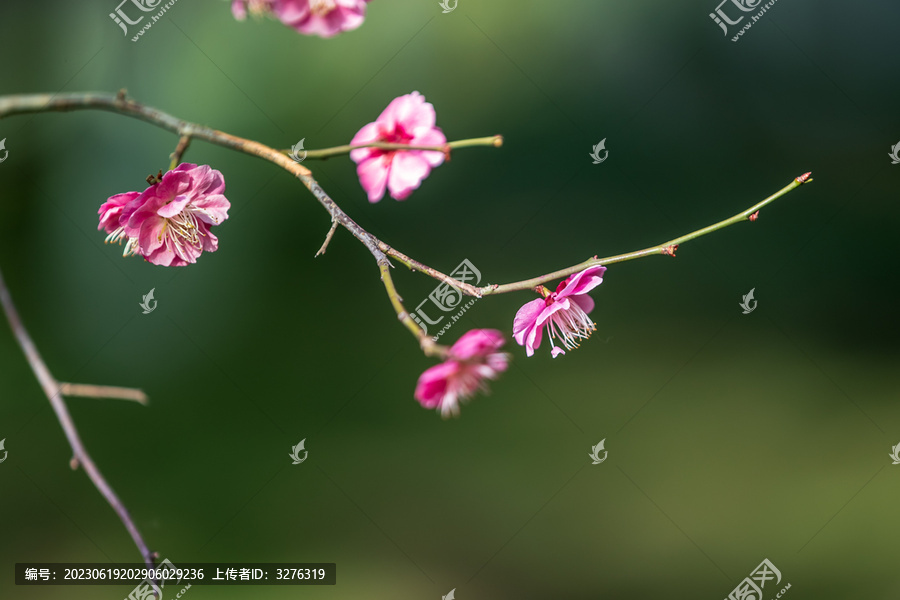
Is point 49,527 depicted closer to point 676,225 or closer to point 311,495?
point 311,495

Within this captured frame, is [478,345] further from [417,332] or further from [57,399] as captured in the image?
[57,399]

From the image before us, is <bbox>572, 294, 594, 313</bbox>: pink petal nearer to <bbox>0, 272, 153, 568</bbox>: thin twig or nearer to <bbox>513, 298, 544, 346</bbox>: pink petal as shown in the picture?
<bbox>513, 298, 544, 346</bbox>: pink petal

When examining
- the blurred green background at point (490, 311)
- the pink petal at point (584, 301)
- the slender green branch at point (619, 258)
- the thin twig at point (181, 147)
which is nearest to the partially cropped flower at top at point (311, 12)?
the thin twig at point (181, 147)

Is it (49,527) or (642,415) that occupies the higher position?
(49,527)

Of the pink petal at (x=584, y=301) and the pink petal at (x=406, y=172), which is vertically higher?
the pink petal at (x=406, y=172)

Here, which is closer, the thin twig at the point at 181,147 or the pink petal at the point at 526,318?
the thin twig at the point at 181,147

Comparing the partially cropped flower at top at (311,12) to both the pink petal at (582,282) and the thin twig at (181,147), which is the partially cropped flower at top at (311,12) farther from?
the pink petal at (582,282)

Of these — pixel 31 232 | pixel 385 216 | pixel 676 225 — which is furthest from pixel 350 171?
pixel 676 225

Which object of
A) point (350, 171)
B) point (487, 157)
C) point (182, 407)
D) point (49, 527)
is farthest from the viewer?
point (487, 157)
